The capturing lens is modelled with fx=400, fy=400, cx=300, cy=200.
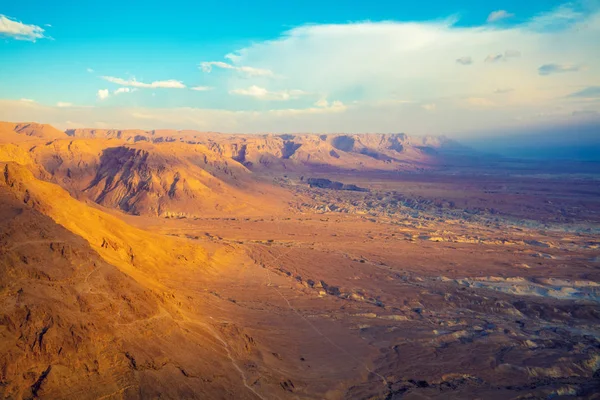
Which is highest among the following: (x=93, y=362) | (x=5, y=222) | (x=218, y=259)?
(x=5, y=222)

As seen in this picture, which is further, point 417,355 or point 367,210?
point 367,210

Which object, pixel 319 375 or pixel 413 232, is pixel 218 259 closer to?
pixel 319 375

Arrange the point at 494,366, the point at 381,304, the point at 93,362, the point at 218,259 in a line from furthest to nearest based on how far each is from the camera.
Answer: the point at 218,259, the point at 381,304, the point at 494,366, the point at 93,362

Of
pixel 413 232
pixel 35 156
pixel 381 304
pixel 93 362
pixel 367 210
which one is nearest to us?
pixel 93 362

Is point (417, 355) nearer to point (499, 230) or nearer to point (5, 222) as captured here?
point (5, 222)

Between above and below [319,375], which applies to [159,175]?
above


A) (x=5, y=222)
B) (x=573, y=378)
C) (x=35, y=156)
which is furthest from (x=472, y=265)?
(x=35, y=156)

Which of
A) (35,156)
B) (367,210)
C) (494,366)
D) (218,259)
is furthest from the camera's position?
(367,210)

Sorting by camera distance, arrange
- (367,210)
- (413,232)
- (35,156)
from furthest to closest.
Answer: (367,210)
(35,156)
(413,232)

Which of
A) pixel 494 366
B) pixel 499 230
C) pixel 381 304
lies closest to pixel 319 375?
pixel 494 366

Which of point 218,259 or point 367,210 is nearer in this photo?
point 218,259
